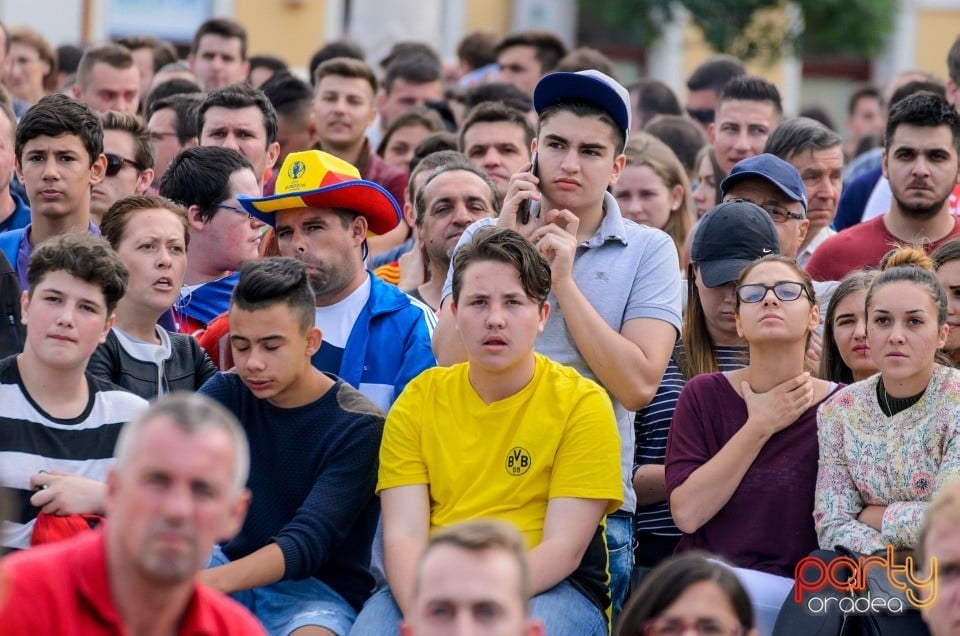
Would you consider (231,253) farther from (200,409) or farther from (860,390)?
(200,409)

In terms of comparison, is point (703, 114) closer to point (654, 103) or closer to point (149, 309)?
point (654, 103)

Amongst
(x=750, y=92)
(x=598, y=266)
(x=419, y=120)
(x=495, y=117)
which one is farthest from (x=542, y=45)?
(x=598, y=266)

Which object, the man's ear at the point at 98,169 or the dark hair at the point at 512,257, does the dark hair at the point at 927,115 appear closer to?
the dark hair at the point at 512,257

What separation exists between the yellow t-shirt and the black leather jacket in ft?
2.71

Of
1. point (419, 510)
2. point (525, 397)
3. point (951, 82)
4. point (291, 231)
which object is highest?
point (951, 82)

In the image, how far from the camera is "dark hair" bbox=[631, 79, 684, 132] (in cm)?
948

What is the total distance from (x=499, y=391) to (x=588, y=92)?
1.19 metres

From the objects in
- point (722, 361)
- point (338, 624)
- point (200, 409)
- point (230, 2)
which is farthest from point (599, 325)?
point (230, 2)

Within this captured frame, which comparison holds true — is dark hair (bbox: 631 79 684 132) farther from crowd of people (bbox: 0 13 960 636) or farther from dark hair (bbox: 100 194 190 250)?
dark hair (bbox: 100 194 190 250)

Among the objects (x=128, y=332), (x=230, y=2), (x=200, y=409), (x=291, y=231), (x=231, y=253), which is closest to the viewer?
(x=200, y=409)

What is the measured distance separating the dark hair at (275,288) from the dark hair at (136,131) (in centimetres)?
211

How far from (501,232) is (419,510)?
0.90 m

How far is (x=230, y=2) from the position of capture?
2131 centimetres

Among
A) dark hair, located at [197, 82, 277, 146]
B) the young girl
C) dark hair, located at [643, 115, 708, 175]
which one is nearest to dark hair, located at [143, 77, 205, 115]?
dark hair, located at [197, 82, 277, 146]
